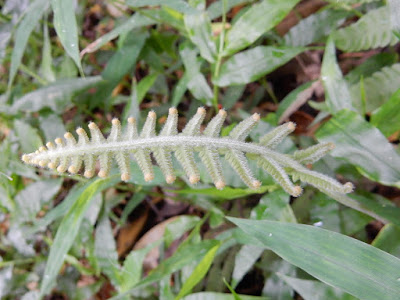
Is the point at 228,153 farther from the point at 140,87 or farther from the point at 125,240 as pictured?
the point at 125,240

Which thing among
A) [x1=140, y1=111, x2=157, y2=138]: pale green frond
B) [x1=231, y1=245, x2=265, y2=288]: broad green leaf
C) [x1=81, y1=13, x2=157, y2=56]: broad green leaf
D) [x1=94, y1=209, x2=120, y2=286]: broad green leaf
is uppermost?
[x1=81, y1=13, x2=157, y2=56]: broad green leaf

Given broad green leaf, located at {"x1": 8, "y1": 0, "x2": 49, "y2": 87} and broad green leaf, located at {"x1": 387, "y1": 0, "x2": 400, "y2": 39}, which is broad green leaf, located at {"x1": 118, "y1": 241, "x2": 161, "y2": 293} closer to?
broad green leaf, located at {"x1": 8, "y1": 0, "x2": 49, "y2": 87}

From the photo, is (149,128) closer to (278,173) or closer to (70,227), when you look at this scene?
(278,173)

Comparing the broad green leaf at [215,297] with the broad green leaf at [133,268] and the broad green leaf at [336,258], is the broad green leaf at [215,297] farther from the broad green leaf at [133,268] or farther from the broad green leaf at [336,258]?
the broad green leaf at [336,258]

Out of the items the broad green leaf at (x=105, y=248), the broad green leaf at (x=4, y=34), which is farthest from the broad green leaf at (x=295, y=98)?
the broad green leaf at (x=4, y=34)

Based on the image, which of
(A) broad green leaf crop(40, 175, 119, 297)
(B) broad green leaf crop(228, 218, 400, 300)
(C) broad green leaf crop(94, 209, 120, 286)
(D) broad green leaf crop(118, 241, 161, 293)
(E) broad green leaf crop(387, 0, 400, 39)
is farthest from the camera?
(C) broad green leaf crop(94, 209, 120, 286)

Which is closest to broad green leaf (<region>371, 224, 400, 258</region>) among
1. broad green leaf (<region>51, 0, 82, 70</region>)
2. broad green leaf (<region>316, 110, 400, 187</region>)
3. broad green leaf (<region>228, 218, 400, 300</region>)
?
broad green leaf (<region>316, 110, 400, 187</region>)

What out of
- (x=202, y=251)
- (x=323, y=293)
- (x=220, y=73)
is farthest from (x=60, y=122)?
(x=323, y=293)
